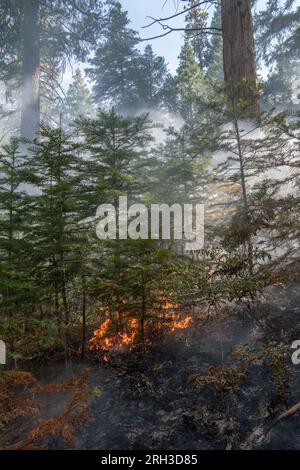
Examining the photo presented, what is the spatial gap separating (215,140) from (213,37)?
30270 millimetres

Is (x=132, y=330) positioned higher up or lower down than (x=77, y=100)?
lower down

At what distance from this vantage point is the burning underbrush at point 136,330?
19.1 feet

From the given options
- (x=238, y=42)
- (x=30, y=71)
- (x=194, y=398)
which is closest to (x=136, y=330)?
(x=194, y=398)

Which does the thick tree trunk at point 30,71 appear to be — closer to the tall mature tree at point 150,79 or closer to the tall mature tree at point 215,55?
the tall mature tree at point 150,79

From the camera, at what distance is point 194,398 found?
443 centimetres

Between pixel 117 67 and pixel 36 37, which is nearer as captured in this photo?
pixel 36 37

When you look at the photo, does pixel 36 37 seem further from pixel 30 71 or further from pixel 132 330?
pixel 132 330

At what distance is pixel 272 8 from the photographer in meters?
21.2

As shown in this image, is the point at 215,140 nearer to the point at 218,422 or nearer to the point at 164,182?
the point at 164,182

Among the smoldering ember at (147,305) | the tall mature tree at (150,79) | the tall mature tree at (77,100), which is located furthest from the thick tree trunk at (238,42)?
the tall mature tree at (77,100)

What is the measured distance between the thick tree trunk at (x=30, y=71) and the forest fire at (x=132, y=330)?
16236mm

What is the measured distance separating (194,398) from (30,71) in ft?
69.6

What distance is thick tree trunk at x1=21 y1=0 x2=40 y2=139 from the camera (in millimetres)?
19344
